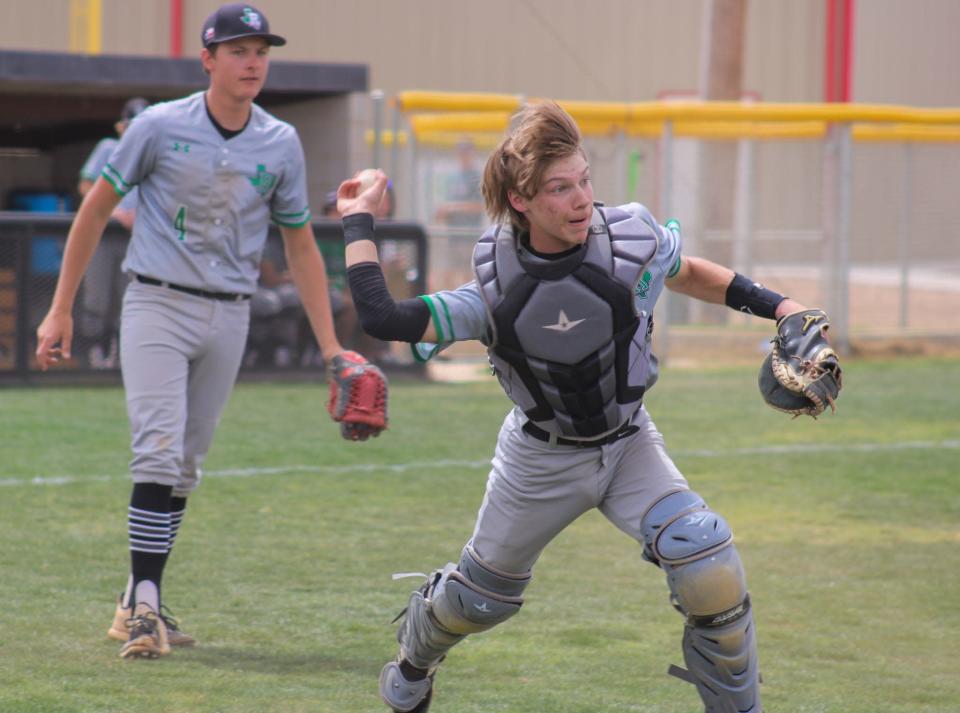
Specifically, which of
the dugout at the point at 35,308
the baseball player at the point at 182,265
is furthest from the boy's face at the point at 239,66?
the dugout at the point at 35,308

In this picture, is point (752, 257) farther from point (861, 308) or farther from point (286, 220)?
point (286, 220)

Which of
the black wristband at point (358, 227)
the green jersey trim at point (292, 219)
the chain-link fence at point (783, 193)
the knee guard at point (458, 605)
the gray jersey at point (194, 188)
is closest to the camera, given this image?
the black wristband at point (358, 227)

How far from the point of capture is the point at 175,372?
5.29 meters

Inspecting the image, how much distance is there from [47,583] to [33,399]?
567 cm

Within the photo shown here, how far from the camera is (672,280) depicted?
4.34 metres

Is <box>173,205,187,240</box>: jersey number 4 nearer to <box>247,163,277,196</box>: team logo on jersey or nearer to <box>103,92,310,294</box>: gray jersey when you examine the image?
<box>103,92,310,294</box>: gray jersey

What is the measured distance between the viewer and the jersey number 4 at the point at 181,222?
211 inches

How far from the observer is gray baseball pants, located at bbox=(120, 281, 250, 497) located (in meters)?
5.22

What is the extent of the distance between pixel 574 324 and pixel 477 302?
0.26 m

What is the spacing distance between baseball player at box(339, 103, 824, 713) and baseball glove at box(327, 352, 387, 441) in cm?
88

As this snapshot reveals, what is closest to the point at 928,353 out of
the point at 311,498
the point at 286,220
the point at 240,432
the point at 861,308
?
the point at 861,308

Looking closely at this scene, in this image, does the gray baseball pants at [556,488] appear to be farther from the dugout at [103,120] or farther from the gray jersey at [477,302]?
the dugout at [103,120]

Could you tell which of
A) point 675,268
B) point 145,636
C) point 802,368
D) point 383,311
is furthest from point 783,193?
point 383,311

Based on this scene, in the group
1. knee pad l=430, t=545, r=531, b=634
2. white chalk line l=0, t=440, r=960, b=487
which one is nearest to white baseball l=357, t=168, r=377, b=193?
knee pad l=430, t=545, r=531, b=634
